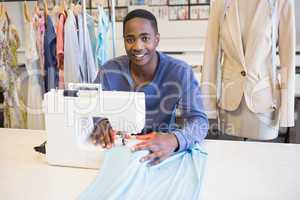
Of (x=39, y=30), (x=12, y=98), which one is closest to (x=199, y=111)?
(x=39, y=30)

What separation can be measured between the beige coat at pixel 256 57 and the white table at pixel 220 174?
18.9 inches

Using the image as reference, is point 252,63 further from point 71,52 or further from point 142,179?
point 71,52

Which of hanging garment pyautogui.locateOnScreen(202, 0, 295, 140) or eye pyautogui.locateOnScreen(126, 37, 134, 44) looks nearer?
eye pyautogui.locateOnScreen(126, 37, 134, 44)

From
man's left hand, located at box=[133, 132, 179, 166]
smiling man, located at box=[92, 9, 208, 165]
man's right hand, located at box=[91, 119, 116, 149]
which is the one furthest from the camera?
smiling man, located at box=[92, 9, 208, 165]

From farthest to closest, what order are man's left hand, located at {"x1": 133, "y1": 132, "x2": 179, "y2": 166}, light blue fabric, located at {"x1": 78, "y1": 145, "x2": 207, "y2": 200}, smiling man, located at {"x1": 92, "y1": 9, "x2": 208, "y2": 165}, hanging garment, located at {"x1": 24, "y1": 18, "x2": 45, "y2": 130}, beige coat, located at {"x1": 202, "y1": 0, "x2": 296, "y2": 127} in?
hanging garment, located at {"x1": 24, "y1": 18, "x2": 45, "y2": 130}, beige coat, located at {"x1": 202, "y1": 0, "x2": 296, "y2": 127}, smiling man, located at {"x1": 92, "y1": 9, "x2": 208, "y2": 165}, man's left hand, located at {"x1": 133, "y1": 132, "x2": 179, "y2": 166}, light blue fabric, located at {"x1": 78, "y1": 145, "x2": 207, "y2": 200}

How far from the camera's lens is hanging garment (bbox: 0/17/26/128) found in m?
2.54

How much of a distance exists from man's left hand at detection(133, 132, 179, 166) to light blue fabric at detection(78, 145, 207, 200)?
0.06 ft

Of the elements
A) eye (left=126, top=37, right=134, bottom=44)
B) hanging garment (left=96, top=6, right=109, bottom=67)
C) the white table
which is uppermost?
hanging garment (left=96, top=6, right=109, bottom=67)

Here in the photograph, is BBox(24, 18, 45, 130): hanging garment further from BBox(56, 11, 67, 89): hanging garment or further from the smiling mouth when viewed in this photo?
the smiling mouth

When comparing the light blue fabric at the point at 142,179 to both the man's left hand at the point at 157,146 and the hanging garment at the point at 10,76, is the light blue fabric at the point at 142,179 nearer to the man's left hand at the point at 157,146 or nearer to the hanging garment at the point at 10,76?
the man's left hand at the point at 157,146

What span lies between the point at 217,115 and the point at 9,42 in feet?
5.32

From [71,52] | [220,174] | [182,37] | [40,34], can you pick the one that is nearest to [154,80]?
[220,174]

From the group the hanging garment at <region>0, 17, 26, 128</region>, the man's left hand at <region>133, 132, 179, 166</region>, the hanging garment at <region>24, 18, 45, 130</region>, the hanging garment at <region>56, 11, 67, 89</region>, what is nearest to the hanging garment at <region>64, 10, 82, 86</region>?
the hanging garment at <region>56, 11, 67, 89</region>

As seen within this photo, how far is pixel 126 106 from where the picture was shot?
3.79 feet
